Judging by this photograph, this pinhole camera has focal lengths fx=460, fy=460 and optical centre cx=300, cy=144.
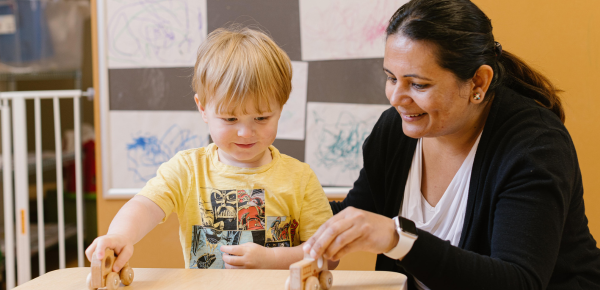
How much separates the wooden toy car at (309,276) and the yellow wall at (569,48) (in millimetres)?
1535

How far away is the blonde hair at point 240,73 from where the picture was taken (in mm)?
978

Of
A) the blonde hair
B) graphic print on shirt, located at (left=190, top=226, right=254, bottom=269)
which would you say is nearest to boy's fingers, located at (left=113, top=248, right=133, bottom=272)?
graphic print on shirt, located at (left=190, top=226, right=254, bottom=269)

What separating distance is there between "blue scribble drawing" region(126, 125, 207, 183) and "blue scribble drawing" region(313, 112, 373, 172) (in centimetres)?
51

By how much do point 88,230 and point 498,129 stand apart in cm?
267

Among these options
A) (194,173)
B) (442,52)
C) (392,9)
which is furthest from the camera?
(392,9)

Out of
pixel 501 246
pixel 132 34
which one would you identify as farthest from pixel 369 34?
pixel 501 246

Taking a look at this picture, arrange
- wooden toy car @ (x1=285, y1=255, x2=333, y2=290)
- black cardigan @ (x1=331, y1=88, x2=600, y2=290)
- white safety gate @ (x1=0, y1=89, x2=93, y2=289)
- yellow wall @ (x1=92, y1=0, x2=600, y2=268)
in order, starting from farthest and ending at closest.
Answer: white safety gate @ (x1=0, y1=89, x2=93, y2=289) → yellow wall @ (x1=92, y1=0, x2=600, y2=268) → black cardigan @ (x1=331, y1=88, x2=600, y2=290) → wooden toy car @ (x1=285, y1=255, x2=333, y2=290)

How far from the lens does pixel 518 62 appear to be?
1153 mm

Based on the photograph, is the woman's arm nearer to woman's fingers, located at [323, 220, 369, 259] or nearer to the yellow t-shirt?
woman's fingers, located at [323, 220, 369, 259]

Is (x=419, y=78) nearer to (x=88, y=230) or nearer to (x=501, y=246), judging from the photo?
(x=501, y=246)

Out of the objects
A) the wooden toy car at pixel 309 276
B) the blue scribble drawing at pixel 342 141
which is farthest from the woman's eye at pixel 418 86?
the blue scribble drawing at pixel 342 141

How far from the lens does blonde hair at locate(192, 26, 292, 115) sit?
98cm

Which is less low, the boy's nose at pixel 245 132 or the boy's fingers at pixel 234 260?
the boy's nose at pixel 245 132

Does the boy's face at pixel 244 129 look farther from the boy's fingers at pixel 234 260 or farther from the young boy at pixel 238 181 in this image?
the boy's fingers at pixel 234 260
